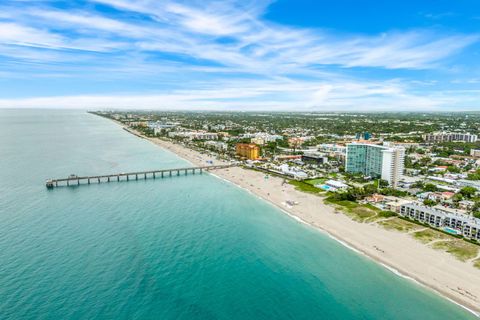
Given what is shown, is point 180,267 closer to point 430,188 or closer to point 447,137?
point 430,188

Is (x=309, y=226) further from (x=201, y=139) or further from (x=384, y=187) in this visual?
(x=201, y=139)

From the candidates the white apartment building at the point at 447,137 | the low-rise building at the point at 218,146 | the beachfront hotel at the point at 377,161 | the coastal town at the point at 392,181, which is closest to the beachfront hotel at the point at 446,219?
the coastal town at the point at 392,181

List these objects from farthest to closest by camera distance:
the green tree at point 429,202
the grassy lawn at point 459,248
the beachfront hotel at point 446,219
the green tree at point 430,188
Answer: the green tree at point 430,188 → the green tree at point 429,202 → the beachfront hotel at point 446,219 → the grassy lawn at point 459,248

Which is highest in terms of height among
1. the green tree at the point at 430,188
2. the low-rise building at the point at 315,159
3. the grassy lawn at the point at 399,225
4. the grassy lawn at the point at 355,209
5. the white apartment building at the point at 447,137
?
the white apartment building at the point at 447,137

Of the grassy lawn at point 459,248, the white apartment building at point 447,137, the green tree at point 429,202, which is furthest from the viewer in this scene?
the white apartment building at point 447,137

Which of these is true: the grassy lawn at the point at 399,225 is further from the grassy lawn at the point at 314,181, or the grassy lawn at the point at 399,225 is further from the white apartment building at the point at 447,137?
the white apartment building at the point at 447,137

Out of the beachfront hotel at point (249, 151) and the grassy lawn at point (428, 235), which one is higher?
the beachfront hotel at point (249, 151)
